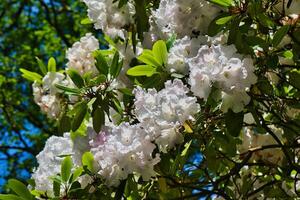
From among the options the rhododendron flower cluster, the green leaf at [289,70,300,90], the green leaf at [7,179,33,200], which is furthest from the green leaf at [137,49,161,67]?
the green leaf at [7,179,33,200]

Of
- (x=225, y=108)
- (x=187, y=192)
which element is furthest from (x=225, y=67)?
(x=187, y=192)

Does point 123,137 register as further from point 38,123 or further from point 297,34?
point 38,123

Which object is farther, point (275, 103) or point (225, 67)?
point (275, 103)

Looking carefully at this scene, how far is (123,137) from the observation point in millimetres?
2344

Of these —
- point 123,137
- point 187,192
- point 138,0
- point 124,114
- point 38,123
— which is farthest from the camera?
point 38,123

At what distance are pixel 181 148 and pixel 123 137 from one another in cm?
23

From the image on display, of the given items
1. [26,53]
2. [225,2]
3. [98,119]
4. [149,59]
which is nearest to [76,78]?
[98,119]

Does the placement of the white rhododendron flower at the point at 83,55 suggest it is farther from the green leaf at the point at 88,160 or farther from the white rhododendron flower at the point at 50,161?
the green leaf at the point at 88,160

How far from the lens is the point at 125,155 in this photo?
92.0 inches

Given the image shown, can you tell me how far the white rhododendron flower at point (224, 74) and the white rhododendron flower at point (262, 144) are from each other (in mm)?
1369

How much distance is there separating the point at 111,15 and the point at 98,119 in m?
0.53

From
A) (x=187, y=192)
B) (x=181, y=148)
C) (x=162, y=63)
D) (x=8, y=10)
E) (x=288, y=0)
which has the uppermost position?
(x=8, y=10)

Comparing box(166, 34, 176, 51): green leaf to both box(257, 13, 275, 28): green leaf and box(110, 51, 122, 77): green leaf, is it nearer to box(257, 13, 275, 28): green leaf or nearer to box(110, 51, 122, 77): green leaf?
box(110, 51, 122, 77): green leaf

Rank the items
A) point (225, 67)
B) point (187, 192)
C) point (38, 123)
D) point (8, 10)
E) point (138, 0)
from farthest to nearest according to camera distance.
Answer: point (8, 10), point (38, 123), point (187, 192), point (138, 0), point (225, 67)
